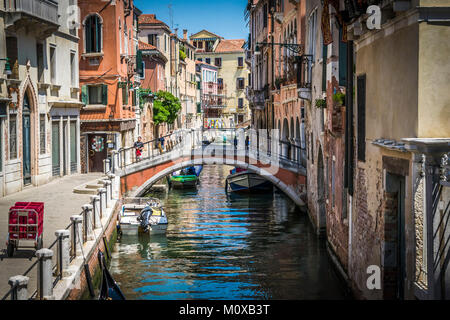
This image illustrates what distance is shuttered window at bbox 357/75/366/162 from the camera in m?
10.3

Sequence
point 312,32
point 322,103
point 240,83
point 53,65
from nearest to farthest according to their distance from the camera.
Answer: point 322,103 → point 312,32 → point 53,65 → point 240,83

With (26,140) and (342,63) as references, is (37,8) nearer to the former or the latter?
(26,140)

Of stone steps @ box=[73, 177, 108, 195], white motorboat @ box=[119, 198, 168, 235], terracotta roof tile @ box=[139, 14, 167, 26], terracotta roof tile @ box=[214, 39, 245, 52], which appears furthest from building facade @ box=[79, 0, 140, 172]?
terracotta roof tile @ box=[214, 39, 245, 52]

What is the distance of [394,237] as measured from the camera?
898cm

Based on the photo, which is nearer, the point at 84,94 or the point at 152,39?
the point at 84,94

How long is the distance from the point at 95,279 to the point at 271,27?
2261 cm

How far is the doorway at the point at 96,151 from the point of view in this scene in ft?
87.6

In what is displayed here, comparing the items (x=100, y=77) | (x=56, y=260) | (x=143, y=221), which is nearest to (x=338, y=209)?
(x=56, y=260)

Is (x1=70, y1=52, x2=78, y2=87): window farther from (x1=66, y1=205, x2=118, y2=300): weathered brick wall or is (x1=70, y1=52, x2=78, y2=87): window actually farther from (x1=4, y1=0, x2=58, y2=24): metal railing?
(x1=66, y1=205, x2=118, y2=300): weathered brick wall

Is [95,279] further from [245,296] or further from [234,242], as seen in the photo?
[234,242]

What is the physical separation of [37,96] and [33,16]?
2822mm

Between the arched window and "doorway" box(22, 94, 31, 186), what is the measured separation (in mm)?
8387

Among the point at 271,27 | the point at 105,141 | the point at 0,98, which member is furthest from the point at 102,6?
the point at 0,98

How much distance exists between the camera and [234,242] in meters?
19.2
